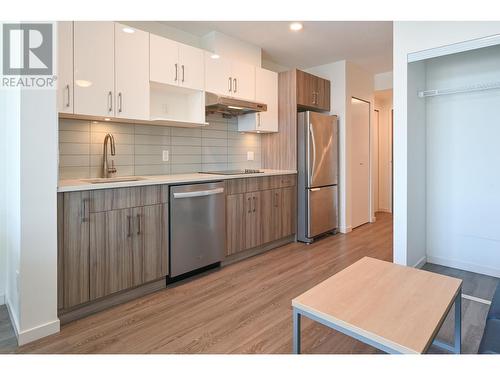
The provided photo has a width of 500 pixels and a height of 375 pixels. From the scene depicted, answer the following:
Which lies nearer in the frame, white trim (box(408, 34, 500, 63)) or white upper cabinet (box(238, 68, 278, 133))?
white trim (box(408, 34, 500, 63))

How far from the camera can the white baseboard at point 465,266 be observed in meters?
2.90

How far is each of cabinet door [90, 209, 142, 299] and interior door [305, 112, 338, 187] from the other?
2.37m

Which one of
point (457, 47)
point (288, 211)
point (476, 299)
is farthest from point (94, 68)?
point (476, 299)

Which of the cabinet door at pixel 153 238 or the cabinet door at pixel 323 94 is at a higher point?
the cabinet door at pixel 323 94

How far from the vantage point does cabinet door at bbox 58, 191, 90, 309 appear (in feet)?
6.68

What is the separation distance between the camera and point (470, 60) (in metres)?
2.89

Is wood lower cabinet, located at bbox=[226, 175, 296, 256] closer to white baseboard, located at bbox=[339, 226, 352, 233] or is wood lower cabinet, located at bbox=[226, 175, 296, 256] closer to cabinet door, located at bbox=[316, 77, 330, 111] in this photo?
white baseboard, located at bbox=[339, 226, 352, 233]

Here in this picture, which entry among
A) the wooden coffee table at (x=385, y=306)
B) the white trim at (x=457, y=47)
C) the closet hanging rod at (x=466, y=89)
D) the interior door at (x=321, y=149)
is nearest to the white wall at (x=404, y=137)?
the white trim at (x=457, y=47)

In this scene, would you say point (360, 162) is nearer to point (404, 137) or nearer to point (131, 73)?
point (404, 137)

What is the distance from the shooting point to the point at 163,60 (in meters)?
2.82

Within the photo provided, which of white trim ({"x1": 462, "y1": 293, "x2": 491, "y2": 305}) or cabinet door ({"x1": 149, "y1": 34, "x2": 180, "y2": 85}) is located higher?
cabinet door ({"x1": 149, "y1": 34, "x2": 180, "y2": 85})

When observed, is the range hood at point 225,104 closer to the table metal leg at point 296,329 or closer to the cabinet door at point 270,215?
the cabinet door at point 270,215

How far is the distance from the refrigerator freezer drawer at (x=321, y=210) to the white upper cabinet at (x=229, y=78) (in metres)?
1.49

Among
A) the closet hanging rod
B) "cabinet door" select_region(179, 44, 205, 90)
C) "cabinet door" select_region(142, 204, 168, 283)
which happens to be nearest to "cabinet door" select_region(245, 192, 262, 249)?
"cabinet door" select_region(142, 204, 168, 283)
